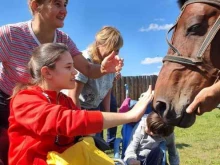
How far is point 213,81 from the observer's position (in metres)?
2.51

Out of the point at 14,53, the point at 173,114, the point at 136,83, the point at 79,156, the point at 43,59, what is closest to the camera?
the point at 79,156

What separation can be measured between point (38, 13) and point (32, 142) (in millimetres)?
1091

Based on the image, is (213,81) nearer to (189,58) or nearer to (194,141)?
(189,58)

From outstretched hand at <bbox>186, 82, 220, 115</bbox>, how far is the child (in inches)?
56.0

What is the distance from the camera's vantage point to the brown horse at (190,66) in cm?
247

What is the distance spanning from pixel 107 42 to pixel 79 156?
1.98 meters

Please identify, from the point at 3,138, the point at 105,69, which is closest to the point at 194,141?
the point at 105,69

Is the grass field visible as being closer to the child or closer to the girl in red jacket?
the child

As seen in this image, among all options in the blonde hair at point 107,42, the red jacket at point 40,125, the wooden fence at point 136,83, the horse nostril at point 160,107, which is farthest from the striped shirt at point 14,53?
the wooden fence at point 136,83

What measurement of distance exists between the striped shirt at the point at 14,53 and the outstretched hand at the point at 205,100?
4.00 ft

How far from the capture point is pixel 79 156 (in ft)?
7.20

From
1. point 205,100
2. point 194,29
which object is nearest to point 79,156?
point 205,100

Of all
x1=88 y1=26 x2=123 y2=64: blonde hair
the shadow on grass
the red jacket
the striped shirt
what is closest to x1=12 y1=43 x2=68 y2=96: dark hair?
the red jacket

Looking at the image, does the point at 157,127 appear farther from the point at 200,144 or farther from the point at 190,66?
the point at 200,144
